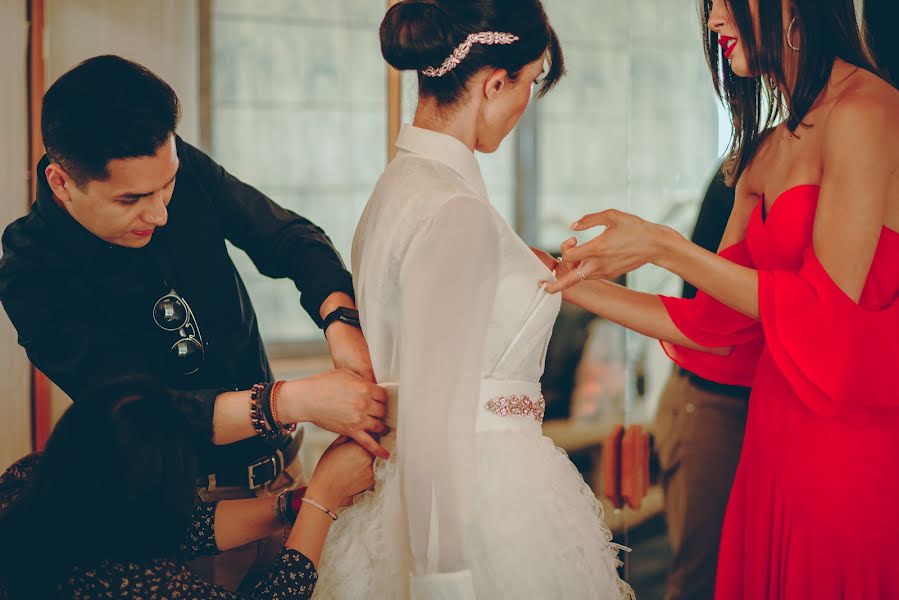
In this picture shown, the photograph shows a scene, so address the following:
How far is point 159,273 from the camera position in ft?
5.12

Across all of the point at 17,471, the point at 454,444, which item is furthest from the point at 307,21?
the point at 454,444

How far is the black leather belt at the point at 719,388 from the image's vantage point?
8.43ft

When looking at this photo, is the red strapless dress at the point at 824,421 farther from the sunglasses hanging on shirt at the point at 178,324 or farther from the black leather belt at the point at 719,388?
the black leather belt at the point at 719,388

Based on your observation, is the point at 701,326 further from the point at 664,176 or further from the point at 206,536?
the point at 664,176

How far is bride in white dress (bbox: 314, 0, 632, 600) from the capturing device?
3.52 feet

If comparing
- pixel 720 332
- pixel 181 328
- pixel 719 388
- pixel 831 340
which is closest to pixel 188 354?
pixel 181 328

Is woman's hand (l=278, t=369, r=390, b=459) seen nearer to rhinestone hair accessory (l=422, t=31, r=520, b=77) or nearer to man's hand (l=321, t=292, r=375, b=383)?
man's hand (l=321, t=292, r=375, b=383)

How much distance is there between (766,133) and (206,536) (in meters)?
1.25

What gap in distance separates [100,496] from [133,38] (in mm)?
2094

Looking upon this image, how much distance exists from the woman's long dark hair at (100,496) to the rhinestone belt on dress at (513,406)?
1.52 ft

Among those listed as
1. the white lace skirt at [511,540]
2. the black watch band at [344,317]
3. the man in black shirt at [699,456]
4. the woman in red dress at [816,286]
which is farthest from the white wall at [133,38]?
the woman in red dress at [816,286]

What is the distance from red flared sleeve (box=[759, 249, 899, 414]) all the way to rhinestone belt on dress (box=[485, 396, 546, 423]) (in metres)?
0.41

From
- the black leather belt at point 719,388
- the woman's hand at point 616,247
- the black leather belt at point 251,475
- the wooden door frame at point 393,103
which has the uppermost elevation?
the wooden door frame at point 393,103

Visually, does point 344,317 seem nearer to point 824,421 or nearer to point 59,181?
point 59,181
